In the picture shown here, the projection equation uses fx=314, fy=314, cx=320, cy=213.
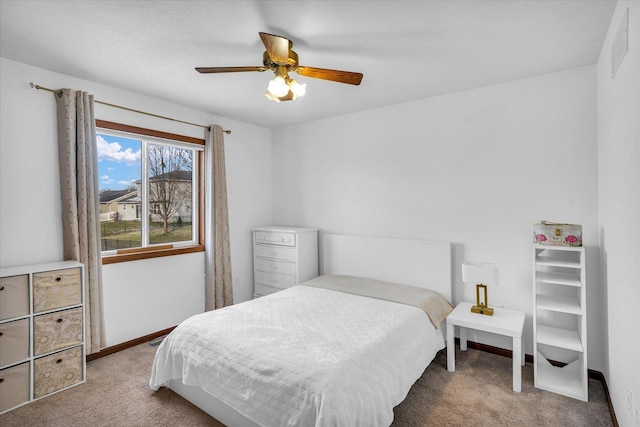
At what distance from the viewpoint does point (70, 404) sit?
2316 mm

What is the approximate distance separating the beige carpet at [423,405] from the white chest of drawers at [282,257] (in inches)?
70.9

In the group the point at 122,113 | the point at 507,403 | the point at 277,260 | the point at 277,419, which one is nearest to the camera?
the point at 277,419

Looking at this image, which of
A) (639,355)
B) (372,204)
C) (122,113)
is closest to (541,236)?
(639,355)

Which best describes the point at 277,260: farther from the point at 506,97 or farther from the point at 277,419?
the point at 506,97

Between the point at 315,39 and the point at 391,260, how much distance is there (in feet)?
7.77

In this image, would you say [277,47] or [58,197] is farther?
[58,197]

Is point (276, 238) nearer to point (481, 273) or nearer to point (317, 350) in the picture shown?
point (317, 350)

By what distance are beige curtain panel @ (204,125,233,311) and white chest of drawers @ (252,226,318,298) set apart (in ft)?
1.70

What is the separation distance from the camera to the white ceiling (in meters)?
1.85

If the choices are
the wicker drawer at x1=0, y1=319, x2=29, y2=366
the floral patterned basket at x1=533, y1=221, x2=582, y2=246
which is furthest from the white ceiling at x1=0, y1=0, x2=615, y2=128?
the wicker drawer at x1=0, y1=319, x2=29, y2=366

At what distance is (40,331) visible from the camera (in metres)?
2.40

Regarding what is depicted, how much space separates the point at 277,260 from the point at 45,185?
8.13ft

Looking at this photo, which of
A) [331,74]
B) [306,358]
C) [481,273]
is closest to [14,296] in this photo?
[306,358]

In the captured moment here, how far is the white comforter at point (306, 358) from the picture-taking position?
65.4 inches
